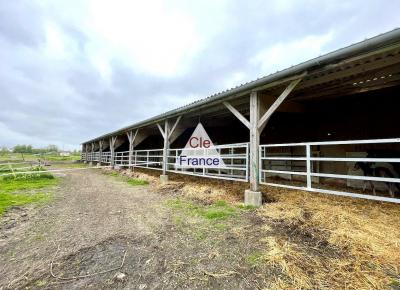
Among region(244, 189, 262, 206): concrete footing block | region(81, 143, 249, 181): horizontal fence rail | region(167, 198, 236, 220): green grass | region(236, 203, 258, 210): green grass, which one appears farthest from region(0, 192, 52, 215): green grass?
region(244, 189, 262, 206): concrete footing block

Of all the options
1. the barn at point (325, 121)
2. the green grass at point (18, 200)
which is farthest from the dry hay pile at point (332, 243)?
the green grass at point (18, 200)

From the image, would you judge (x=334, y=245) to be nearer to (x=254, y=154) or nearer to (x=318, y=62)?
(x=254, y=154)

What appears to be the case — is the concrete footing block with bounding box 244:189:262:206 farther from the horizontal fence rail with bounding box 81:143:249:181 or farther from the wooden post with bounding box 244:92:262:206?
the horizontal fence rail with bounding box 81:143:249:181

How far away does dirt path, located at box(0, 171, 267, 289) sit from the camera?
1757 millimetres

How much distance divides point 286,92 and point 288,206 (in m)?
2.12

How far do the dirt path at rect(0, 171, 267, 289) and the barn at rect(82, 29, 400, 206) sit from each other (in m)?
1.68

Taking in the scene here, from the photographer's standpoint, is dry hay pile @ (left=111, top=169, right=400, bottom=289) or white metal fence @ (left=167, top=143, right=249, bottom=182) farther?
white metal fence @ (left=167, top=143, right=249, bottom=182)

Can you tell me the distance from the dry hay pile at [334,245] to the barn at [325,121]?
16.6 inches

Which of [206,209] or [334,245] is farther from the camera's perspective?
[206,209]

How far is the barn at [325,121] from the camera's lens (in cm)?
299

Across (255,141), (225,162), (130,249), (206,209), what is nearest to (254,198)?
(206,209)

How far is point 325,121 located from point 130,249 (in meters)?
6.59

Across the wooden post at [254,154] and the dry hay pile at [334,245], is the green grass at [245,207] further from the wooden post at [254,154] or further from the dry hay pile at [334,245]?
the dry hay pile at [334,245]

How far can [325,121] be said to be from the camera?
20.8 feet
